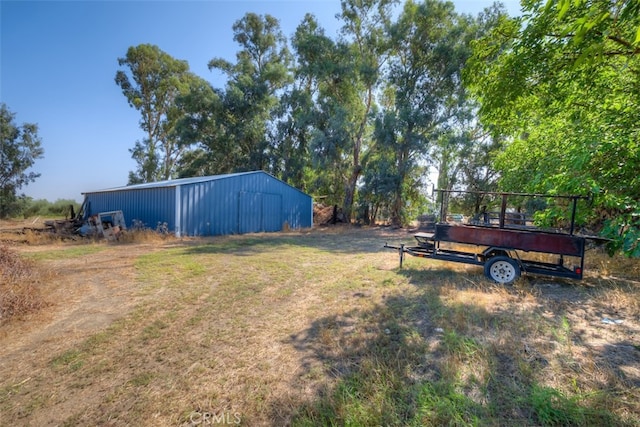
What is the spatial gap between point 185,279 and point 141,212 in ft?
33.7

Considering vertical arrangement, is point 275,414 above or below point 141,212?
below

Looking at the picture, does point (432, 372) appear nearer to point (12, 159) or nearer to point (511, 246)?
point (511, 246)

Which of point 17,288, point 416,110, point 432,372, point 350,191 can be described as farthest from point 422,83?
point 17,288

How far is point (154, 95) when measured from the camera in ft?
94.3

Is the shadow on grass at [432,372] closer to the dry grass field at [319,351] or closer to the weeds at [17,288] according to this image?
the dry grass field at [319,351]

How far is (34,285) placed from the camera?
470 cm

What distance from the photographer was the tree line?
14.8 ft

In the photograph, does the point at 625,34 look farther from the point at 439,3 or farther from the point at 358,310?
the point at 439,3

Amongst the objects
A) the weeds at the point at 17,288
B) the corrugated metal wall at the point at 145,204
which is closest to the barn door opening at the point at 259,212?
the corrugated metal wall at the point at 145,204

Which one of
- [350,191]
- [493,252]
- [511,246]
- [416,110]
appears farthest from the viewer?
[350,191]

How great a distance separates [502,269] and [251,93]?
77.9 ft

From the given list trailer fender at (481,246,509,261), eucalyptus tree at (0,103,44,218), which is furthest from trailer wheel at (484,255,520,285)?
eucalyptus tree at (0,103,44,218)

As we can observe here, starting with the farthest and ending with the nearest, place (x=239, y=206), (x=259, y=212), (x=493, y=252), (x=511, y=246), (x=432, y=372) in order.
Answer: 1. (x=259, y=212)
2. (x=239, y=206)
3. (x=493, y=252)
4. (x=511, y=246)
5. (x=432, y=372)

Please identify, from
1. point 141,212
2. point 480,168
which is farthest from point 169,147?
point 480,168
